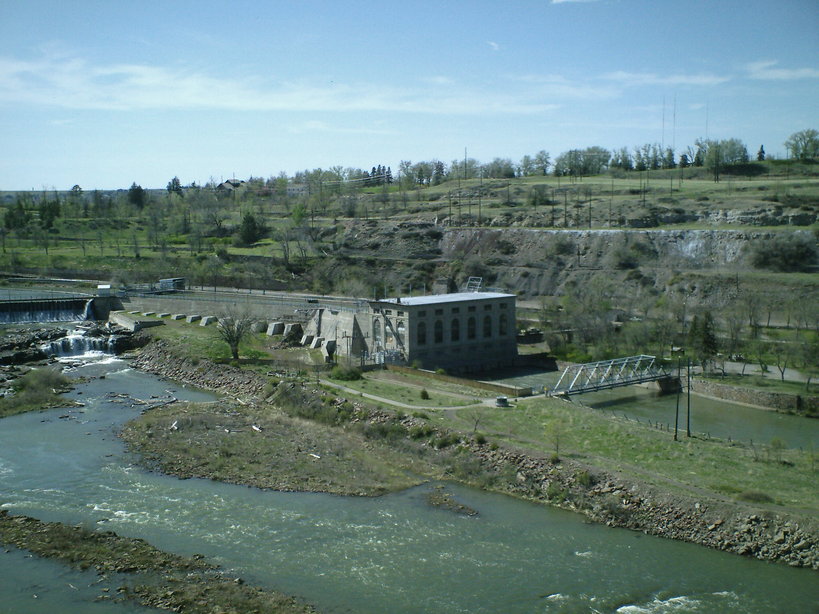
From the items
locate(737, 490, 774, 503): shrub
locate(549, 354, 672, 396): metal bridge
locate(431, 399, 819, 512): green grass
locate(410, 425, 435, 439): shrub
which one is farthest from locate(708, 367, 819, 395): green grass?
locate(410, 425, 435, 439): shrub

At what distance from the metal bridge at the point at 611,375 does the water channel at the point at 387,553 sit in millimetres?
15362

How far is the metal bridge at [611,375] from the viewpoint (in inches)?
Answer: 1682

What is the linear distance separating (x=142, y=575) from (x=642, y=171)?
422 feet

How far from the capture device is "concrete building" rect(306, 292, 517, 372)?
50.6 m

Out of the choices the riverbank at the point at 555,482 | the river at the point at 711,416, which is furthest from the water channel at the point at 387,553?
the river at the point at 711,416

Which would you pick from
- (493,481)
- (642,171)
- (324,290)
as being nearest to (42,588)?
(493,481)

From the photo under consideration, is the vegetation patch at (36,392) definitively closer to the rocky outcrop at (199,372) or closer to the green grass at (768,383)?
the rocky outcrop at (199,372)

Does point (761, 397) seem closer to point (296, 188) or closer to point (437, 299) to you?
point (437, 299)

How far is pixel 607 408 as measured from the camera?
41.7 m

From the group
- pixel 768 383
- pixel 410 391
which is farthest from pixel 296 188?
pixel 768 383

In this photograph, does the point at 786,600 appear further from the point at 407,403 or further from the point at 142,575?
the point at 407,403

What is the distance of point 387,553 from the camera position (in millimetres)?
23906

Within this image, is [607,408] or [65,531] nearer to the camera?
[65,531]

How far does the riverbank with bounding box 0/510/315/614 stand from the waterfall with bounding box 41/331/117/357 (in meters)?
32.1
